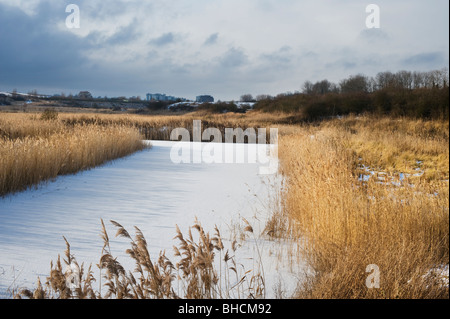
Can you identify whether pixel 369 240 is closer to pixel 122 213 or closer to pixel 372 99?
pixel 122 213

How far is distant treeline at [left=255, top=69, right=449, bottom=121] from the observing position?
26.2ft

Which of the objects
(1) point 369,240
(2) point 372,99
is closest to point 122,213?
(1) point 369,240

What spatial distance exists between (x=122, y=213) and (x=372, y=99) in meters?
20.6

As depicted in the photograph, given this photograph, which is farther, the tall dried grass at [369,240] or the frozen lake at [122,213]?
the frozen lake at [122,213]

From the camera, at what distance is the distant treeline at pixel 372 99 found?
26.2 feet

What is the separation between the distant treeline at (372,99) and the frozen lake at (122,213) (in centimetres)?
436

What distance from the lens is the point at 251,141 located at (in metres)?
16.1

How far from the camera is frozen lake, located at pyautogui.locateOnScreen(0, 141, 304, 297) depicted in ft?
8.36

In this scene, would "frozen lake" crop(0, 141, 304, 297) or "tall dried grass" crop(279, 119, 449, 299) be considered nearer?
"tall dried grass" crop(279, 119, 449, 299)

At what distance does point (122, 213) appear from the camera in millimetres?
3885

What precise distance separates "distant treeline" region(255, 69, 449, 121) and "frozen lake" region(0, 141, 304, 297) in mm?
4359

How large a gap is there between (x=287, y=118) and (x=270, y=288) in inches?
905

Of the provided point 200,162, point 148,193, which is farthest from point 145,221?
point 200,162

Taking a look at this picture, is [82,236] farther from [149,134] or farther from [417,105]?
[149,134]
